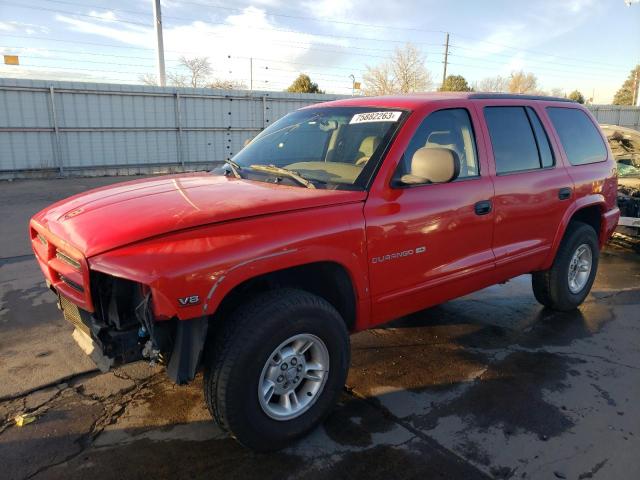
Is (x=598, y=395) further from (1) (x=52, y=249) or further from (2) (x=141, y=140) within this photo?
(2) (x=141, y=140)

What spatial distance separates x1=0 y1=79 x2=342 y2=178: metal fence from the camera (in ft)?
45.6

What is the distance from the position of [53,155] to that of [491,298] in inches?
540

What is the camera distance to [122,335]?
2402mm

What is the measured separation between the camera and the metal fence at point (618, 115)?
26.4m

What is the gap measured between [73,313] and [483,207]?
107 inches

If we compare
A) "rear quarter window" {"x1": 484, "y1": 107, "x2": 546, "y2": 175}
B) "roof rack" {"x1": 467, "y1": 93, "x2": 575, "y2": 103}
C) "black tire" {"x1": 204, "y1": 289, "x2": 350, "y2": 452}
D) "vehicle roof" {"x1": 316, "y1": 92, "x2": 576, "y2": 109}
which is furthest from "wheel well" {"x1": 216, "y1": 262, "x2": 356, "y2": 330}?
"roof rack" {"x1": 467, "y1": 93, "x2": 575, "y2": 103}

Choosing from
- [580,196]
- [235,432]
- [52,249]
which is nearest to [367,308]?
[235,432]

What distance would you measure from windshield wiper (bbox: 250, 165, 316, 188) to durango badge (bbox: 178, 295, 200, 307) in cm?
107

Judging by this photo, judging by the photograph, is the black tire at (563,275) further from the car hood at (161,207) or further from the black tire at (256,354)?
the black tire at (256,354)

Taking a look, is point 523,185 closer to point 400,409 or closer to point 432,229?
point 432,229

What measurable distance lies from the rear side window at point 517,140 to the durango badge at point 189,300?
252 centimetres

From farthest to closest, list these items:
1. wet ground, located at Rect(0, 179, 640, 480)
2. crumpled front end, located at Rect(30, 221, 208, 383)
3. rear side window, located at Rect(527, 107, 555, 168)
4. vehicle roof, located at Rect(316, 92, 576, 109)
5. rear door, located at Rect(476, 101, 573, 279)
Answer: rear side window, located at Rect(527, 107, 555, 168)
rear door, located at Rect(476, 101, 573, 279)
vehicle roof, located at Rect(316, 92, 576, 109)
wet ground, located at Rect(0, 179, 640, 480)
crumpled front end, located at Rect(30, 221, 208, 383)

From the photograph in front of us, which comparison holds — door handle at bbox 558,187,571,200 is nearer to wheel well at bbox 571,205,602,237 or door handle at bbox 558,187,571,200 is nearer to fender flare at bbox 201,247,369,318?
wheel well at bbox 571,205,602,237

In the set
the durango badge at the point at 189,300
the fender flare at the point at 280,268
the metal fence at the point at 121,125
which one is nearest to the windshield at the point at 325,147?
the fender flare at the point at 280,268
